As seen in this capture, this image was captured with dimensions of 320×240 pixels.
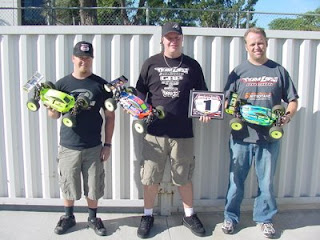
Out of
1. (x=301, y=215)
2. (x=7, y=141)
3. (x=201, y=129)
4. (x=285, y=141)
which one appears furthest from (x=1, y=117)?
(x=301, y=215)

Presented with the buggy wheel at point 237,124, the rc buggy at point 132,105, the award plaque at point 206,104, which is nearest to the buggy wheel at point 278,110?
the buggy wheel at point 237,124

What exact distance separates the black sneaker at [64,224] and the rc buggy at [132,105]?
4.04ft

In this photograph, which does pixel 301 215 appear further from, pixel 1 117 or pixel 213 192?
pixel 1 117

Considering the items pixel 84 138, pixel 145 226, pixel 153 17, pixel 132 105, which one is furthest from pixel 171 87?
pixel 153 17

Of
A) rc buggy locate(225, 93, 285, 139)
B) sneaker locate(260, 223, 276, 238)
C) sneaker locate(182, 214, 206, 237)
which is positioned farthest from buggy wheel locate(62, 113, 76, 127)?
sneaker locate(260, 223, 276, 238)

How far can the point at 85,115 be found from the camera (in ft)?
10.3

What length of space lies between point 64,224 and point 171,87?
1679 millimetres

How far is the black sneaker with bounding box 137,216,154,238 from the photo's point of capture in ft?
11.0

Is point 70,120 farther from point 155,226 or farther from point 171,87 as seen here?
point 155,226

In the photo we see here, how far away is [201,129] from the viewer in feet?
12.3

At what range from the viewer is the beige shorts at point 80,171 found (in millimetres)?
3207

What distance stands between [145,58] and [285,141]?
5.77 feet

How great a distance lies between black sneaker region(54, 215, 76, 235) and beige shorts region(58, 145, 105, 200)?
0.26m

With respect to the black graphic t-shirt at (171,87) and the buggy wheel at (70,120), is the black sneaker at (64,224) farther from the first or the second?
the black graphic t-shirt at (171,87)
